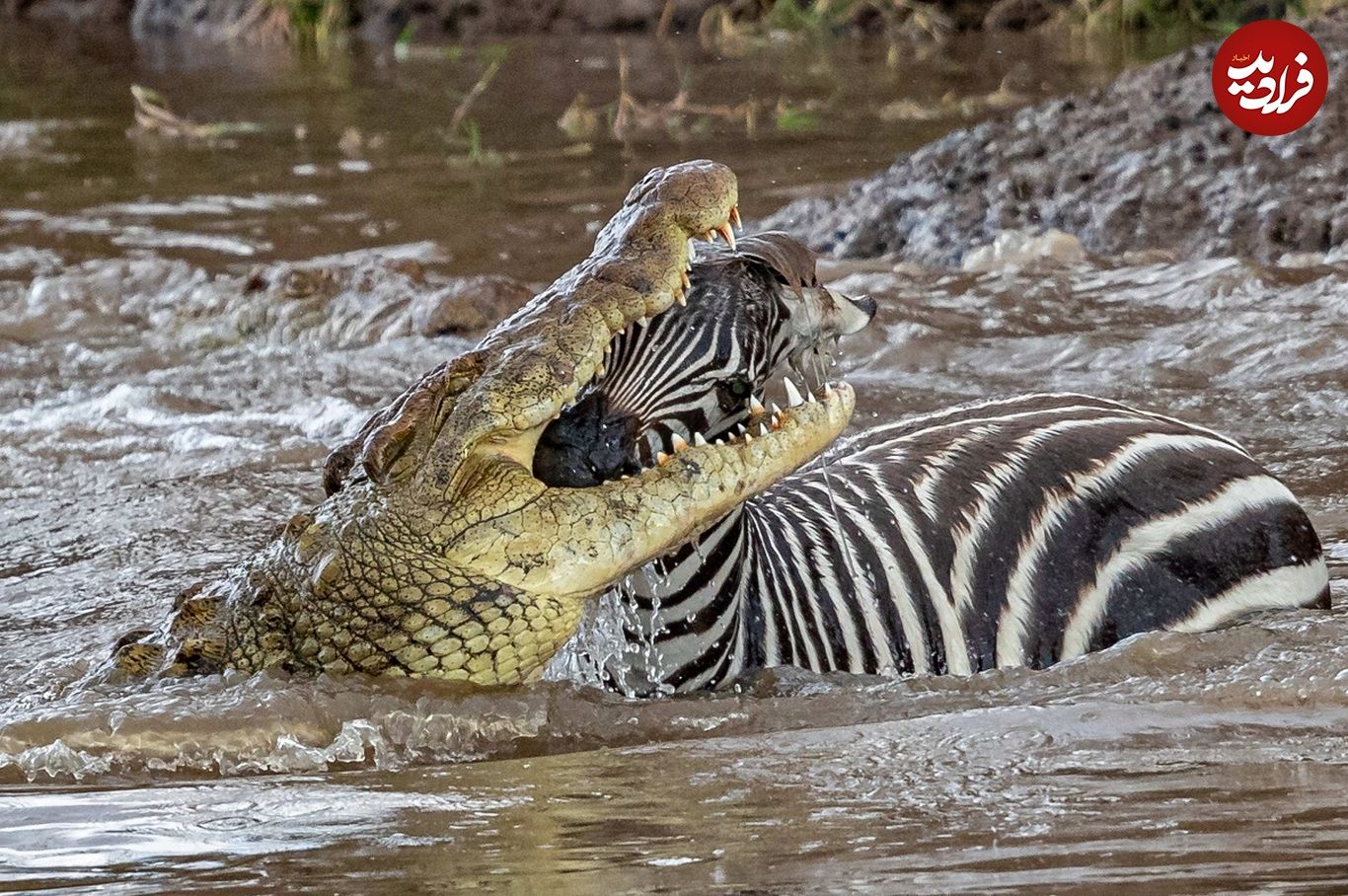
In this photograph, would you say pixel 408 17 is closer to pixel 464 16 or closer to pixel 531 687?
pixel 464 16

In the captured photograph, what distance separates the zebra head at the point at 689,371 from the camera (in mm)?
2947

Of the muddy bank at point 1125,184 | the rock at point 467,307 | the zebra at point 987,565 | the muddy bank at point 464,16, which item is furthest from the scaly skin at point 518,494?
the muddy bank at point 464,16

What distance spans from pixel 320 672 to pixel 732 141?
333 inches

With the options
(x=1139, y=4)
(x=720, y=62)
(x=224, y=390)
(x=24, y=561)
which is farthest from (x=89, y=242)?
(x=1139, y=4)

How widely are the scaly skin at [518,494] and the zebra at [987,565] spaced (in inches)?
11.1

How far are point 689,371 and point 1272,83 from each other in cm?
629

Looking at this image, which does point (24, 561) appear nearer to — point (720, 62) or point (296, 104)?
point (296, 104)

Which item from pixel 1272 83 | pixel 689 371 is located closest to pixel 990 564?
pixel 689 371

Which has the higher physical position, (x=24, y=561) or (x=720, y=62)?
(x=720, y=62)

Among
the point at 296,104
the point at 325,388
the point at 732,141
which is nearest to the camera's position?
the point at 325,388

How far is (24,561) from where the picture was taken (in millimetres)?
4918

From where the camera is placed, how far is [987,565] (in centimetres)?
328

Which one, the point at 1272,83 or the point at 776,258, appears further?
the point at 1272,83

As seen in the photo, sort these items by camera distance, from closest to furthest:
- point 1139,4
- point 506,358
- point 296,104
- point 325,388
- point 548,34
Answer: point 506,358
point 325,388
point 296,104
point 1139,4
point 548,34
